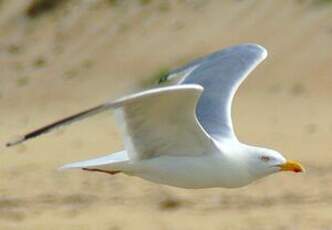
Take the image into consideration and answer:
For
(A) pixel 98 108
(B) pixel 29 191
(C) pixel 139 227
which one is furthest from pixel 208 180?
(B) pixel 29 191

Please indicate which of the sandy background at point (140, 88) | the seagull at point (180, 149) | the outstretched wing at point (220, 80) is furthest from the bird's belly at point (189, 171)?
the sandy background at point (140, 88)

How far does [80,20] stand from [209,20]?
8.40ft

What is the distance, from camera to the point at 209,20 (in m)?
17.1

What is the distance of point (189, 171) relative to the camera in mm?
7336

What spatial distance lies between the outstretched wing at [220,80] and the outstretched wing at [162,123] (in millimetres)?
419

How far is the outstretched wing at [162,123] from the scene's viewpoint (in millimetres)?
6660

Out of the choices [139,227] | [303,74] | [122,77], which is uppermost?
[122,77]

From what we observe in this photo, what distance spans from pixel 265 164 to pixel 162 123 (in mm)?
743

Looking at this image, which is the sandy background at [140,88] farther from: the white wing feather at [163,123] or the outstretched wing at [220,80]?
the white wing feather at [163,123]

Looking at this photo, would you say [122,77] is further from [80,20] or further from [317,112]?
[317,112]

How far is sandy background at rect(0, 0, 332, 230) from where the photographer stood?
35.7 ft

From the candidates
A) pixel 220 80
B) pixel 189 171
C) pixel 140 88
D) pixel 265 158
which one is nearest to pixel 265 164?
pixel 265 158

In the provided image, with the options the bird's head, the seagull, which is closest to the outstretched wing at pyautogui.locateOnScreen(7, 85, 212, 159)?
the seagull

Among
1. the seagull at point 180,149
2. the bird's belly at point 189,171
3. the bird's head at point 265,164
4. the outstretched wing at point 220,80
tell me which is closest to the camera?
the seagull at point 180,149
